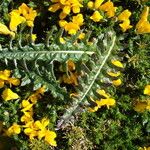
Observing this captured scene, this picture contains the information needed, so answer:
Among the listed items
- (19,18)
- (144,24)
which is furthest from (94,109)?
(19,18)

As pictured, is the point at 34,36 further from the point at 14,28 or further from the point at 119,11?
the point at 119,11

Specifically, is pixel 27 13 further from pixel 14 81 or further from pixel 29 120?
pixel 29 120

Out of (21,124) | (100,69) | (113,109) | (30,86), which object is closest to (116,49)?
(100,69)

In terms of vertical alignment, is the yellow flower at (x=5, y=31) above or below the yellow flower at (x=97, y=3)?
below

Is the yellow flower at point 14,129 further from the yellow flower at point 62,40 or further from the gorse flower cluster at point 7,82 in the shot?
the yellow flower at point 62,40

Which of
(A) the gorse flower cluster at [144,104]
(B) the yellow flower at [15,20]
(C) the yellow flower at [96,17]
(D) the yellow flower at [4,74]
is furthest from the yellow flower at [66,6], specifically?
(A) the gorse flower cluster at [144,104]

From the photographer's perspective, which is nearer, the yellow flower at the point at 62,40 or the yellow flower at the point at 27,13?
the yellow flower at the point at 62,40

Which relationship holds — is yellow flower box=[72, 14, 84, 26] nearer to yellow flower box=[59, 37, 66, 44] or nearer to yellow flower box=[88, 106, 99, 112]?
yellow flower box=[59, 37, 66, 44]
